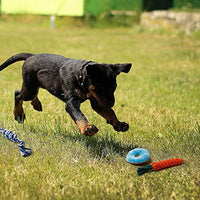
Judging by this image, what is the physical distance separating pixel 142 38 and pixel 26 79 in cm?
1032

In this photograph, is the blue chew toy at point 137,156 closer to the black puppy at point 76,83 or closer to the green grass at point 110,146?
the green grass at point 110,146

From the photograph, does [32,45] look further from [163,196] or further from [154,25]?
[163,196]

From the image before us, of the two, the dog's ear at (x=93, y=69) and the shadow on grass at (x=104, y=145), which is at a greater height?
the dog's ear at (x=93, y=69)

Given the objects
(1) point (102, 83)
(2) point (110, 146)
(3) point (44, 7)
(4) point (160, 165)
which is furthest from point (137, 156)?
(3) point (44, 7)

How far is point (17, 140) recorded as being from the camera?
360 cm

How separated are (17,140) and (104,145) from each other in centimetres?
82

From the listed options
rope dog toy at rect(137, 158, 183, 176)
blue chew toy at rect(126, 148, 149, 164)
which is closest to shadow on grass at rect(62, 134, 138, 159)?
blue chew toy at rect(126, 148, 149, 164)

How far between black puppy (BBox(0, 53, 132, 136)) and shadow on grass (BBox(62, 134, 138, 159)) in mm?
184

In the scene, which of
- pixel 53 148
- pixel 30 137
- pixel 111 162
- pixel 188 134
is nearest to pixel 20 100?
pixel 30 137

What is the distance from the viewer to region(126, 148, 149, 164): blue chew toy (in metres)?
3.21

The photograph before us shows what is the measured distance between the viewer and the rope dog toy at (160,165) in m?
3.10

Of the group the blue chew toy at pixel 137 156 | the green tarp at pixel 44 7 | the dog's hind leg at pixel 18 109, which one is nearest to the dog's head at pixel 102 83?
the blue chew toy at pixel 137 156

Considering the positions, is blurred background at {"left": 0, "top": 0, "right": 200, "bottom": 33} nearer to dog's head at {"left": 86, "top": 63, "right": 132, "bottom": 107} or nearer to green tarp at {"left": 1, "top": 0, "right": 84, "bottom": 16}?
green tarp at {"left": 1, "top": 0, "right": 84, "bottom": 16}

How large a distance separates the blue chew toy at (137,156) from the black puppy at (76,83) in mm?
332
